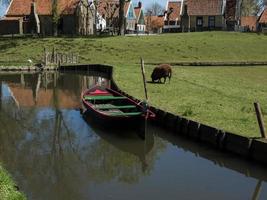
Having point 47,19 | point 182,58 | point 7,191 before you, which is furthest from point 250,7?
point 7,191

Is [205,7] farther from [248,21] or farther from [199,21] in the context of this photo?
[248,21]

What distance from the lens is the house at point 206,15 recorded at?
3410 inches

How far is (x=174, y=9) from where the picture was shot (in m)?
108

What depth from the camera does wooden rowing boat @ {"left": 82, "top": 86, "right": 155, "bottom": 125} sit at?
1769 centimetres

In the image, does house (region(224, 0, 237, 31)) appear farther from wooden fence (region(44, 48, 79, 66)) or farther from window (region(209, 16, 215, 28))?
wooden fence (region(44, 48, 79, 66))

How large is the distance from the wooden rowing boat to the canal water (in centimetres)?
66

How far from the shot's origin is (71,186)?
12875 millimetres

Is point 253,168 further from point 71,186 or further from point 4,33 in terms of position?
point 4,33

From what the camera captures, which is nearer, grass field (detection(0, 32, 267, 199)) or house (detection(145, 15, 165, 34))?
grass field (detection(0, 32, 267, 199))

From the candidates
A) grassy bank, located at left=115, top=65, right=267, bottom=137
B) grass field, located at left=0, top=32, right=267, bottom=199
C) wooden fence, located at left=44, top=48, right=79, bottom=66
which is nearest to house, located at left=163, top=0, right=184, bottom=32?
grass field, located at left=0, top=32, right=267, bottom=199

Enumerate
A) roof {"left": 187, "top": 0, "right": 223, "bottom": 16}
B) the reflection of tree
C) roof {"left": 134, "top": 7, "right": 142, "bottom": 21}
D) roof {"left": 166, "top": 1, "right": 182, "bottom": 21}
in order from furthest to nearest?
roof {"left": 134, "top": 7, "right": 142, "bottom": 21}
roof {"left": 166, "top": 1, "right": 182, "bottom": 21}
roof {"left": 187, "top": 0, "right": 223, "bottom": 16}
the reflection of tree

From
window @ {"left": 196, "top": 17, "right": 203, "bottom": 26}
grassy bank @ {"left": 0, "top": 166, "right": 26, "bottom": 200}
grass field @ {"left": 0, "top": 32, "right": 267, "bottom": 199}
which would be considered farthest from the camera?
window @ {"left": 196, "top": 17, "right": 203, "bottom": 26}

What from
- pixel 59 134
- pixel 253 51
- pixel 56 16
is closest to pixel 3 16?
pixel 56 16

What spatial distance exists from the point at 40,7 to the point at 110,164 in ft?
228
